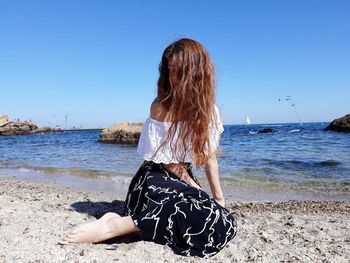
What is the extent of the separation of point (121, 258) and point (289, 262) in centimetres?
129

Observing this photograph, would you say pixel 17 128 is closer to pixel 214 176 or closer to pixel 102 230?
pixel 102 230

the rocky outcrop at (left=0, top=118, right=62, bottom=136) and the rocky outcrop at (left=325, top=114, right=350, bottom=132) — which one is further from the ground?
the rocky outcrop at (left=325, top=114, right=350, bottom=132)

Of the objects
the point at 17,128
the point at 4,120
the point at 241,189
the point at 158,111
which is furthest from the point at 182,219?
the point at 17,128

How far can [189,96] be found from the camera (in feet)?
9.84

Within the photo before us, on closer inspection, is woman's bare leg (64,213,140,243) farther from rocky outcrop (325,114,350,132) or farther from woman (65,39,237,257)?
rocky outcrop (325,114,350,132)

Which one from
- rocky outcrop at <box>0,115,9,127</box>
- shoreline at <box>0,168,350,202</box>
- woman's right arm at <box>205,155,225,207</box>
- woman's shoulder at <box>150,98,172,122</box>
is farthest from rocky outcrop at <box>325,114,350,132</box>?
rocky outcrop at <box>0,115,9,127</box>

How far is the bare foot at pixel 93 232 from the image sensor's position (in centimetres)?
292

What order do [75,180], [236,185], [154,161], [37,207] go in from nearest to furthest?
[154,161], [37,207], [236,185], [75,180]

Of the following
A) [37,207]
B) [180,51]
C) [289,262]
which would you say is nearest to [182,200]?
[289,262]

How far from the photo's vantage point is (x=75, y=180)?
27.5ft

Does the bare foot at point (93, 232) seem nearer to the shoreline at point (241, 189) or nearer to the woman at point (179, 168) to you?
the woman at point (179, 168)

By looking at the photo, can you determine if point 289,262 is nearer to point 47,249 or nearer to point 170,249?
point 170,249

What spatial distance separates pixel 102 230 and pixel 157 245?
0.46 metres

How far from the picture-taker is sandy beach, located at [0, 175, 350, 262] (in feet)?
9.13
